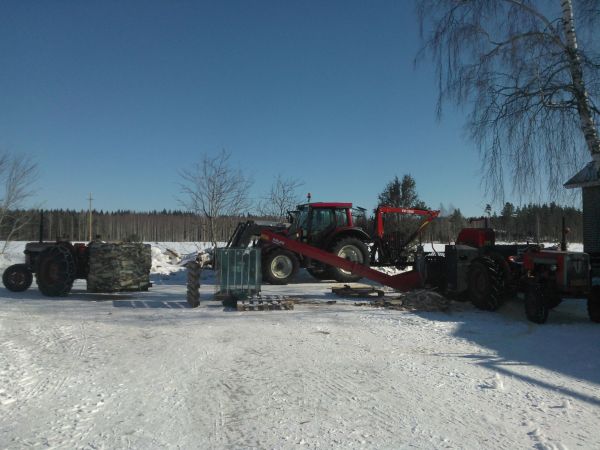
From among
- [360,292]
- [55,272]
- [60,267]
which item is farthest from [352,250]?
[55,272]

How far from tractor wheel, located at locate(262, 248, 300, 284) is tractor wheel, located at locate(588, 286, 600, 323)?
8.29 metres

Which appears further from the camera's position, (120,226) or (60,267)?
(120,226)

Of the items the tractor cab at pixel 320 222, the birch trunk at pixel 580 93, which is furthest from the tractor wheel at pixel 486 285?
the tractor cab at pixel 320 222

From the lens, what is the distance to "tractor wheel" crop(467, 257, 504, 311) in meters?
9.76

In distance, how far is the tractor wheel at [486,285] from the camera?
32.0ft

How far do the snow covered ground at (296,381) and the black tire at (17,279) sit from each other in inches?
175

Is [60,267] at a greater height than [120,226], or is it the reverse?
[120,226]

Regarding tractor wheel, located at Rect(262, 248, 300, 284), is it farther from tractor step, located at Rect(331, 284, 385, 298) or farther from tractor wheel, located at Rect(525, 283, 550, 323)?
tractor wheel, located at Rect(525, 283, 550, 323)

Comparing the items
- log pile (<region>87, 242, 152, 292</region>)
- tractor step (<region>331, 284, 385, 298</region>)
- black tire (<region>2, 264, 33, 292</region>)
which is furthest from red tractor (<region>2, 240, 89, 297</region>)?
tractor step (<region>331, 284, 385, 298</region>)

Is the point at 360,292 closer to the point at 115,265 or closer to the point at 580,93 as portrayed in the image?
the point at 115,265

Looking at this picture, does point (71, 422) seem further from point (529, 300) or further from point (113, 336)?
point (529, 300)

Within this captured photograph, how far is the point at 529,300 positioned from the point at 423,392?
4700 mm

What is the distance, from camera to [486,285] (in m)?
9.83

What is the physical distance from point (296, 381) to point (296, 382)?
1.2 inches
